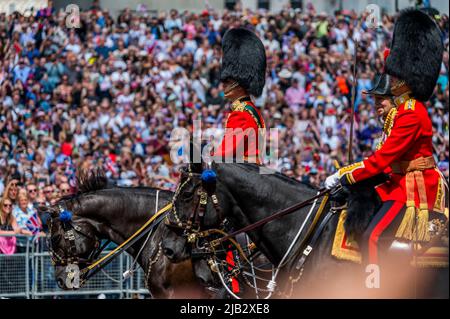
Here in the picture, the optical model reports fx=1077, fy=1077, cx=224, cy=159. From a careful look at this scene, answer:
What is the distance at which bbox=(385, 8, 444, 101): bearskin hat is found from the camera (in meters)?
8.48

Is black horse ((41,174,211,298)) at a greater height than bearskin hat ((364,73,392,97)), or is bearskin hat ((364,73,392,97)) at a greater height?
bearskin hat ((364,73,392,97))

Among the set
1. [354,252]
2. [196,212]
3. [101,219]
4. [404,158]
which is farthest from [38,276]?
[404,158]

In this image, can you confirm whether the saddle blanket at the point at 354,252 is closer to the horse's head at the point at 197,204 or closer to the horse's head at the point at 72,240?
the horse's head at the point at 197,204

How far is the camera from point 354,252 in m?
8.08

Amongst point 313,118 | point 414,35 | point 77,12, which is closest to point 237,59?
point 414,35

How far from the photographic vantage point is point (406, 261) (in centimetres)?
796

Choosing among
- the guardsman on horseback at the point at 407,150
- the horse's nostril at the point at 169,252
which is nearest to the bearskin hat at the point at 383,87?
the guardsman on horseback at the point at 407,150

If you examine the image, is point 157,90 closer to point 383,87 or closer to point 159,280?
point 159,280

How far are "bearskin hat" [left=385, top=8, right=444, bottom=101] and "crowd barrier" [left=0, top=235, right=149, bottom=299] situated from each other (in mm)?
5935

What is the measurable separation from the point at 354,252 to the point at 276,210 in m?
0.76

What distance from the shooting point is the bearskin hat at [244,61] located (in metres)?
10.6

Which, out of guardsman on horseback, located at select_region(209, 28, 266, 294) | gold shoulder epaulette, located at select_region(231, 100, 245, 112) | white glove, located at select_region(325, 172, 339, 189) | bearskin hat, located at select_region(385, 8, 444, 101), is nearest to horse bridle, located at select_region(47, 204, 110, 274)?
guardsman on horseback, located at select_region(209, 28, 266, 294)

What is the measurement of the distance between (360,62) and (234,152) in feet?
49.1

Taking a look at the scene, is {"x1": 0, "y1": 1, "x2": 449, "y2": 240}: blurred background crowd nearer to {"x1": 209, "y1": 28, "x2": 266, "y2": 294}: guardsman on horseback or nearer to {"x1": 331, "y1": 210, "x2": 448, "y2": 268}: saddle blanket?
{"x1": 209, "y1": 28, "x2": 266, "y2": 294}: guardsman on horseback
